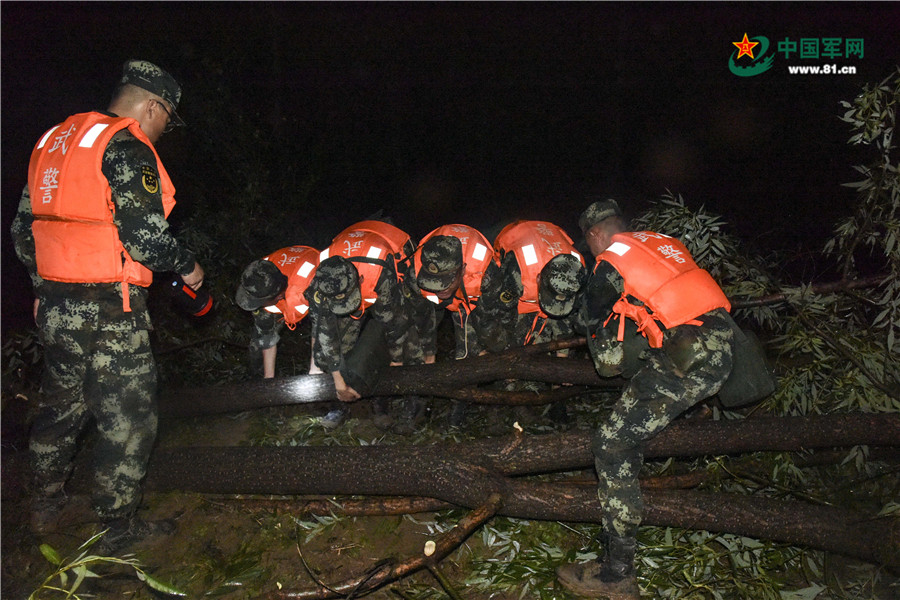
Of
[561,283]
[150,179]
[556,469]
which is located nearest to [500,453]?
[556,469]

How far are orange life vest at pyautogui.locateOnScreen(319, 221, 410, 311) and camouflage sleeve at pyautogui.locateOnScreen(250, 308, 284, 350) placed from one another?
0.83m

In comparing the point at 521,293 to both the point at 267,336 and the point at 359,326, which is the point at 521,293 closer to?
the point at 359,326

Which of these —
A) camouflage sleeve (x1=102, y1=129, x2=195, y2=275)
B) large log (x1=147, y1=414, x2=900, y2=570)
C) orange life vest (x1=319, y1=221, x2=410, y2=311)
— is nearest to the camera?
large log (x1=147, y1=414, x2=900, y2=570)

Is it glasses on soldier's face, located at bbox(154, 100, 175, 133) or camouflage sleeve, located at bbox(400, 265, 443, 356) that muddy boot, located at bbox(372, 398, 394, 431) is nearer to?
camouflage sleeve, located at bbox(400, 265, 443, 356)

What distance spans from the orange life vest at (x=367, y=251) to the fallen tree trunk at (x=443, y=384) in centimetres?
69

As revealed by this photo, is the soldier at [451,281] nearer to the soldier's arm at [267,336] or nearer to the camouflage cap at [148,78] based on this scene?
the soldier's arm at [267,336]

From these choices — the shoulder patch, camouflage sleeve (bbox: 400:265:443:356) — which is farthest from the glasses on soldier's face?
camouflage sleeve (bbox: 400:265:443:356)

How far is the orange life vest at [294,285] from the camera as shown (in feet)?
14.6

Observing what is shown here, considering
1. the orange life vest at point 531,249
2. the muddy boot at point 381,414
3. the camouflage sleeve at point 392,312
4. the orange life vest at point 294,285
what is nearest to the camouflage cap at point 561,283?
the orange life vest at point 531,249

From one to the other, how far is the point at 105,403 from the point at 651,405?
2.92 meters

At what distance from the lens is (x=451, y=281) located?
4.00m

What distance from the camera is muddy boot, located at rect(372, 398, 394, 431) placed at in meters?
4.42

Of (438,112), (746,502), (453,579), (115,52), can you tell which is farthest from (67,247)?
(438,112)

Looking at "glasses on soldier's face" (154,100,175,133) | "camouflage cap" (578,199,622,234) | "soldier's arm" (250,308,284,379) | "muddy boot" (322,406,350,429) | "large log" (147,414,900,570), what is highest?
"glasses on soldier's face" (154,100,175,133)
